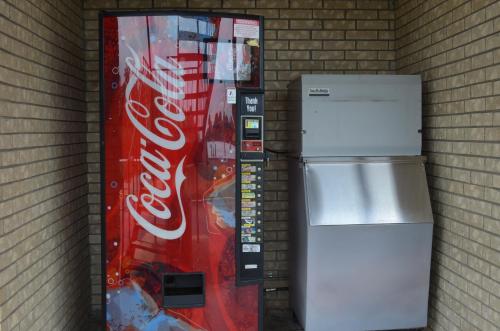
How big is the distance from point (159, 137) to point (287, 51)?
158 cm

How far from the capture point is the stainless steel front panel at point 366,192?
338 cm

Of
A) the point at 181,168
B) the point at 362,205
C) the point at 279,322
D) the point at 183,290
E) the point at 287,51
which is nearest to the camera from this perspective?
the point at 181,168

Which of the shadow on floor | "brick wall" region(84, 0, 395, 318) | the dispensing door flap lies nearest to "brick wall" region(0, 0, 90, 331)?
"brick wall" region(84, 0, 395, 318)

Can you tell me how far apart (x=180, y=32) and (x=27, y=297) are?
168cm

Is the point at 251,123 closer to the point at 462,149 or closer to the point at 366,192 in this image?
the point at 366,192

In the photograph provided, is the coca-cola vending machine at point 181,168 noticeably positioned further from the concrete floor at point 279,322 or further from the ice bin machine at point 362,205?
the concrete floor at point 279,322

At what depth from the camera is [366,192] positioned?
343 cm

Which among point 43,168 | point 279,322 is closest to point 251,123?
point 43,168

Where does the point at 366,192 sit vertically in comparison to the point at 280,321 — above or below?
above

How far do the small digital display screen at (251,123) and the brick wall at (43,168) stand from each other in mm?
1184

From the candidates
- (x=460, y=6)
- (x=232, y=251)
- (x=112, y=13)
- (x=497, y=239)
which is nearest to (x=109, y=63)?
(x=112, y=13)

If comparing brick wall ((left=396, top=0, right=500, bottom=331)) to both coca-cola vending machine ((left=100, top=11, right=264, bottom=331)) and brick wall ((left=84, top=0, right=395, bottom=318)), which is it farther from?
coca-cola vending machine ((left=100, top=11, right=264, bottom=331))

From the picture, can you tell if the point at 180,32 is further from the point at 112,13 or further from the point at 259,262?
the point at 259,262

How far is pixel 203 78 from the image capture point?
3.07 meters
